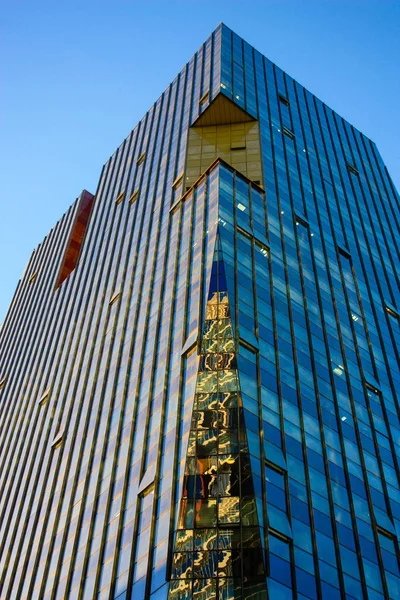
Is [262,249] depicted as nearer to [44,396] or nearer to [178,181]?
[178,181]

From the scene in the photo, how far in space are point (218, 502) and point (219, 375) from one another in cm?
923

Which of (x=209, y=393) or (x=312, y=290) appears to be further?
(x=312, y=290)

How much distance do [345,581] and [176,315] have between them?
22.8m

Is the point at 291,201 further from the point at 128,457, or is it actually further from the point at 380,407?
the point at 128,457

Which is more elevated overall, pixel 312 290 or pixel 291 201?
pixel 291 201

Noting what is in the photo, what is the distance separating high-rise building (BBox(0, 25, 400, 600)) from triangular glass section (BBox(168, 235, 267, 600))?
4.5 inches

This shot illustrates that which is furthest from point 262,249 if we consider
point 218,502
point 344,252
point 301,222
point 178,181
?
point 218,502

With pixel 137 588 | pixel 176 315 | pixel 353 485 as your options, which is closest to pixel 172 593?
pixel 137 588

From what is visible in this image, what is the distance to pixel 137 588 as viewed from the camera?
43.2m

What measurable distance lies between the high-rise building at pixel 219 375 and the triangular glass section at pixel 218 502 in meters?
0.11

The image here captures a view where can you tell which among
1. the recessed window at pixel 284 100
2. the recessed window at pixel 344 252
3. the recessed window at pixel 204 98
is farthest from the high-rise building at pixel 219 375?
the recessed window at pixel 284 100

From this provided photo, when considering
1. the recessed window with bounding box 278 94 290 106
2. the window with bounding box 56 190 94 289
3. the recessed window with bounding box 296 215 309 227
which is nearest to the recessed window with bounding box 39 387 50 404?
the window with bounding box 56 190 94 289

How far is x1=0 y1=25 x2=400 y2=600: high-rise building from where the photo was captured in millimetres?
43688

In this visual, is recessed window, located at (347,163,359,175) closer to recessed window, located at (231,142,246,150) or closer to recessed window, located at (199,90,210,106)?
recessed window, located at (231,142,246,150)
